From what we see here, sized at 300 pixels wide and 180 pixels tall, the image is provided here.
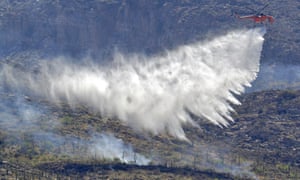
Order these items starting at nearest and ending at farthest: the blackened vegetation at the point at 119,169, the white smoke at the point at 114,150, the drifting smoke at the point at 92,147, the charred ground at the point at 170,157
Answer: the blackened vegetation at the point at 119,169 → the charred ground at the point at 170,157 → the drifting smoke at the point at 92,147 → the white smoke at the point at 114,150

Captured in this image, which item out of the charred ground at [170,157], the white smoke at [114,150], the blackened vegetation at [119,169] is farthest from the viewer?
the white smoke at [114,150]

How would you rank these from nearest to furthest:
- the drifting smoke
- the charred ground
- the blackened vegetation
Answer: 1. the blackened vegetation
2. the charred ground
3. the drifting smoke

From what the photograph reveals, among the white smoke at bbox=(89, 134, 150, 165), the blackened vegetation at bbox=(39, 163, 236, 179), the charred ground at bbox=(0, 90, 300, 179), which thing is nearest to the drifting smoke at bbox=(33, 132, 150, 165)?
the white smoke at bbox=(89, 134, 150, 165)

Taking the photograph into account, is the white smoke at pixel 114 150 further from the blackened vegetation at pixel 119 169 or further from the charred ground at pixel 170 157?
the blackened vegetation at pixel 119 169

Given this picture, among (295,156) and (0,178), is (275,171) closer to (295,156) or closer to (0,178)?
(295,156)

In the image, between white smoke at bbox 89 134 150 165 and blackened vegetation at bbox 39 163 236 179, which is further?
white smoke at bbox 89 134 150 165

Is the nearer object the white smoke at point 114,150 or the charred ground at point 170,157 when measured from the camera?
the charred ground at point 170,157

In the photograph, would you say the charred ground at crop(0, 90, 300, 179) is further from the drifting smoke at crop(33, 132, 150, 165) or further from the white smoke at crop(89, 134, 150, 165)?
the white smoke at crop(89, 134, 150, 165)

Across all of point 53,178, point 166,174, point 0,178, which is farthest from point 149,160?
point 0,178

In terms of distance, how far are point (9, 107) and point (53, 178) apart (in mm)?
44690

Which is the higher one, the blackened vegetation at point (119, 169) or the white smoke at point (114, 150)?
the white smoke at point (114, 150)

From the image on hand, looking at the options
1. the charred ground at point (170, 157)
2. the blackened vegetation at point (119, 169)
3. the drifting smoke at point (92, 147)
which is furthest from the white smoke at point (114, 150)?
the blackened vegetation at point (119, 169)

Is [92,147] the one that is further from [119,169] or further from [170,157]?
[170,157]

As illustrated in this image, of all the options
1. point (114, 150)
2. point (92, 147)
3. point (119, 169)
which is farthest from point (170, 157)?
point (92, 147)
